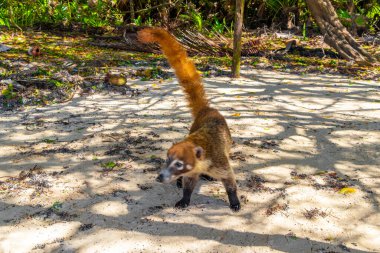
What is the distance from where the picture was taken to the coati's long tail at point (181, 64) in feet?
11.4

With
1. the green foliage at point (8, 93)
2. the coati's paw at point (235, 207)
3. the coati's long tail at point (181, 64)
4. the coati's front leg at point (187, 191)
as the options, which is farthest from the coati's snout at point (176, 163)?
the green foliage at point (8, 93)

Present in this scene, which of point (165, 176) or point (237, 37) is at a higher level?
point (237, 37)

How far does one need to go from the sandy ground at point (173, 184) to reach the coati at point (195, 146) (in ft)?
0.69

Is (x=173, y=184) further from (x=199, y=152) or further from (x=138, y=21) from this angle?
(x=138, y=21)

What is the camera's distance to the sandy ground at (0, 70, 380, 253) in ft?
9.00

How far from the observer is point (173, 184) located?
3.56 meters

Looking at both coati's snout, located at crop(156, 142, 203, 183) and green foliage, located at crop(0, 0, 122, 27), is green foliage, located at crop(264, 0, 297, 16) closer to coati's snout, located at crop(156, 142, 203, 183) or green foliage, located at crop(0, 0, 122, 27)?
green foliage, located at crop(0, 0, 122, 27)

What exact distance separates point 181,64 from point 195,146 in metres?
1.01

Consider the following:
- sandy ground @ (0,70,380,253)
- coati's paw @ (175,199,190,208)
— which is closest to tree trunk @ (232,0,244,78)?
sandy ground @ (0,70,380,253)

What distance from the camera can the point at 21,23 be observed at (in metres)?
10.1

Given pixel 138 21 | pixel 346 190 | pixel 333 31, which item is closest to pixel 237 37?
pixel 333 31

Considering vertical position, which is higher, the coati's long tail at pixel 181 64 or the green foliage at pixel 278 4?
the green foliage at pixel 278 4

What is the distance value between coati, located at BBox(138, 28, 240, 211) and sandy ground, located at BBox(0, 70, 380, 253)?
0.21m

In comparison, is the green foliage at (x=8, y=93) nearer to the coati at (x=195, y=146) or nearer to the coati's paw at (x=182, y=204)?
Answer: the coati at (x=195, y=146)
